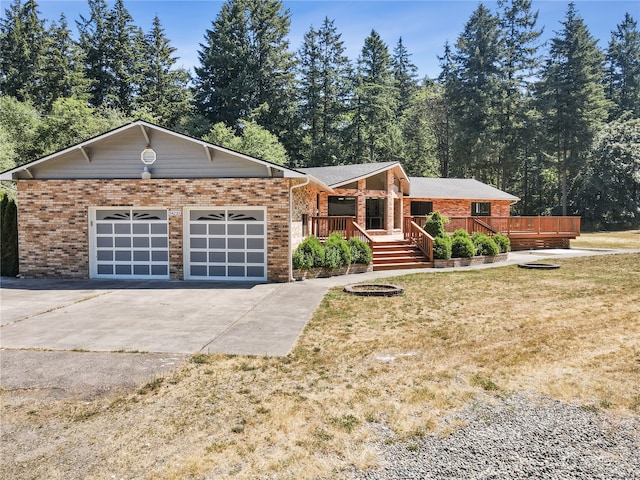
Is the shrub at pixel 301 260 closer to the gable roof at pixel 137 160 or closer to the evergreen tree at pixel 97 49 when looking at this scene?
the gable roof at pixel 137 160

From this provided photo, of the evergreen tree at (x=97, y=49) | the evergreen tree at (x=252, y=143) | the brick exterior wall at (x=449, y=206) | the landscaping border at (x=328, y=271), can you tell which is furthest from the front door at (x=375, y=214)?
the evergreen tree at (x=97, y=49)

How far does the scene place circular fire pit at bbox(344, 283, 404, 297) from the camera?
10.7 m

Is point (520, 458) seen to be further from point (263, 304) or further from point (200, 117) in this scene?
point (200, 117)

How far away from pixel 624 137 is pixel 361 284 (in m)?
38.2

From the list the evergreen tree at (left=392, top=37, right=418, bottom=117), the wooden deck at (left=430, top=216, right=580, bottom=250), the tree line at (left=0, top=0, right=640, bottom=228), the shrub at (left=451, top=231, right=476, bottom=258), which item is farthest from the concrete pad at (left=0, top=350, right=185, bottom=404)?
the evergreen tree at (left=392, top=37, right=418, bottom=117)

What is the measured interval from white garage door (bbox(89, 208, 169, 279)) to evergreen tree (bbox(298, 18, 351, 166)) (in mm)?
27615

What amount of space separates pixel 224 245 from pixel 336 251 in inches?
142

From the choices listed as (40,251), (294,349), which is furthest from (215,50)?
(294,349)

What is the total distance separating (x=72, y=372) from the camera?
5.37 m

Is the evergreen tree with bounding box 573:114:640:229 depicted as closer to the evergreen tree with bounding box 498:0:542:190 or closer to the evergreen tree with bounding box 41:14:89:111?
the evergreen tree with bounding box 498:0:542:190

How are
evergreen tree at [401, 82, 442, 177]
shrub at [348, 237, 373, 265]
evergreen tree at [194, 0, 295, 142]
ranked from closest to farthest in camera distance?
shrub at [348, 237, 373, 265]
evergreen tree at [194, 0, 295, 142]
evergreen tree at [401, 82, 442, 177]

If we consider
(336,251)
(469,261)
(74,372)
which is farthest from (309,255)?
(74,372)

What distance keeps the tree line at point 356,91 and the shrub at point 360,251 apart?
72.7 ft

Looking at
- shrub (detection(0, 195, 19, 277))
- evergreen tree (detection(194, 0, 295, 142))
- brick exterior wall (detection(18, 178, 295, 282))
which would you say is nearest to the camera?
brick exterior wall (detection(18, 178, 295, 282))
